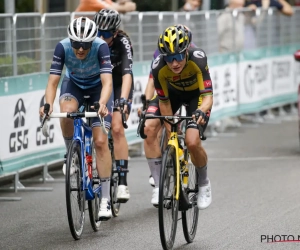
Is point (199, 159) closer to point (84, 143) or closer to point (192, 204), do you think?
point (192, 204)

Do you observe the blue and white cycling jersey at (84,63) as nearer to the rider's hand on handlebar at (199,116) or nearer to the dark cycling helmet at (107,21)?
the dark cycling helmet at (107,21)

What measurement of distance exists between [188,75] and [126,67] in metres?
1.79

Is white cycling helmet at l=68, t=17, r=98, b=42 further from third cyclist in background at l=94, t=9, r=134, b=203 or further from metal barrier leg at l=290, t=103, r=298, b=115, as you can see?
metal barrier leg at l=290, t=103, r=298, b=115

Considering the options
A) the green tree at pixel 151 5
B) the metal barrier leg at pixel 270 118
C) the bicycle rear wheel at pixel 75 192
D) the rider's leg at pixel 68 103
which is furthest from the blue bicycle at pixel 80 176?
the green tree at pixel 151 5

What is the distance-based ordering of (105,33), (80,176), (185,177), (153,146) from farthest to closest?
(105,33) < (153,146) < (80,176) < (185,177)

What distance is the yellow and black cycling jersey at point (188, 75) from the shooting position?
9.19 m

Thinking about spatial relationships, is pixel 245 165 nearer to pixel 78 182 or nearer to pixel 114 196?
pixel 114 196

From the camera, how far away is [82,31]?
9500 mm

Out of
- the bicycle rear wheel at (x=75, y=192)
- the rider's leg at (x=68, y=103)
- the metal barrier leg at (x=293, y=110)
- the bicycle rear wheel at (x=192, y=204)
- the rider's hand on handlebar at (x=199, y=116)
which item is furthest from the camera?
the metal barrier leg at (x=293, y=110)

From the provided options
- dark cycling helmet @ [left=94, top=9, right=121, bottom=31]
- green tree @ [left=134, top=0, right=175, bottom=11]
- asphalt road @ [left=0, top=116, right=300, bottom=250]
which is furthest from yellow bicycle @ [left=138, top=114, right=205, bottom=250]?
green tree @ [left=134, top=0, right=175, bottom=11]

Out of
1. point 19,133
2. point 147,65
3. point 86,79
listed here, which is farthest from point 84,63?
point 147,65

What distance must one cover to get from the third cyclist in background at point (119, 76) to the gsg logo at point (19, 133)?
154 cm

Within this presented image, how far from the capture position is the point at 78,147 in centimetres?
936

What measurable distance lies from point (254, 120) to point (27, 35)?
8.94 m
